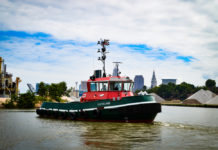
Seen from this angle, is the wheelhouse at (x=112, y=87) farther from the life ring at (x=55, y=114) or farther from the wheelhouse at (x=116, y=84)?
the life ring at (x=55, y=114)

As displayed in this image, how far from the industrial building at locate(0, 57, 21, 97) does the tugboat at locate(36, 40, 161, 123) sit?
145 feet

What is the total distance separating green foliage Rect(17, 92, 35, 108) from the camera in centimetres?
6644

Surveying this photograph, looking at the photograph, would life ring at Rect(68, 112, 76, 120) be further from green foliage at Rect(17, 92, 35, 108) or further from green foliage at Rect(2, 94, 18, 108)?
green foliage at Rect(17, 92, 35, 108)

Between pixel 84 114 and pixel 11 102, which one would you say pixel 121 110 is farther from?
pixel 11 102

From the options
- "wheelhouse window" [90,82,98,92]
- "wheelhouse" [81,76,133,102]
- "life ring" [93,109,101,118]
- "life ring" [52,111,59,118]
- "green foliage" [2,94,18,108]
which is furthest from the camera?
"green foliage" [2,94,18,108]

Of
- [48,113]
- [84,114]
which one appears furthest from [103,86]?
[48,113]

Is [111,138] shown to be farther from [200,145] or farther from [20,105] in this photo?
[20,105]

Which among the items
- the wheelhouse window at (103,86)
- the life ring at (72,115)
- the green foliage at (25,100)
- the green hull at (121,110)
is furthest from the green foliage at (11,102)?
the wheelhouse window at (103,86)

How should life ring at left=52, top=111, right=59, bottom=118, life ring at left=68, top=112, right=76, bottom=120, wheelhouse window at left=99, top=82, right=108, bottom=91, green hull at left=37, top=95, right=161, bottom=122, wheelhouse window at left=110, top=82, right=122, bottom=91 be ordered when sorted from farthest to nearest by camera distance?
1. life ring at left=52, top=111, right=59, bottom=118
2. life ring at left=68, top=112, right=76, bottom=120
3. wheelhouse window at left=99, top=82, right=108, bottom=91
4. wheelhouse window at left=110, top=82, right=122, bottom=91
5. green hull at left=37, top=95, right=161, bottom=122

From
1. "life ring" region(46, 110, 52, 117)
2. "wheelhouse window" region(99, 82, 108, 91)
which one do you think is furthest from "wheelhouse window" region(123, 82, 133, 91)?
"life ring" region(46, 110, 52, 117)

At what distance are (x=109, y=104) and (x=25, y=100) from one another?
45.8 metres

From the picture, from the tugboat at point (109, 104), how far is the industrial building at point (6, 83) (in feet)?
145

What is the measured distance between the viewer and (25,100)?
220 feet

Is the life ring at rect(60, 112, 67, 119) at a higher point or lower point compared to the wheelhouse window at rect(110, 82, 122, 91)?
lower
